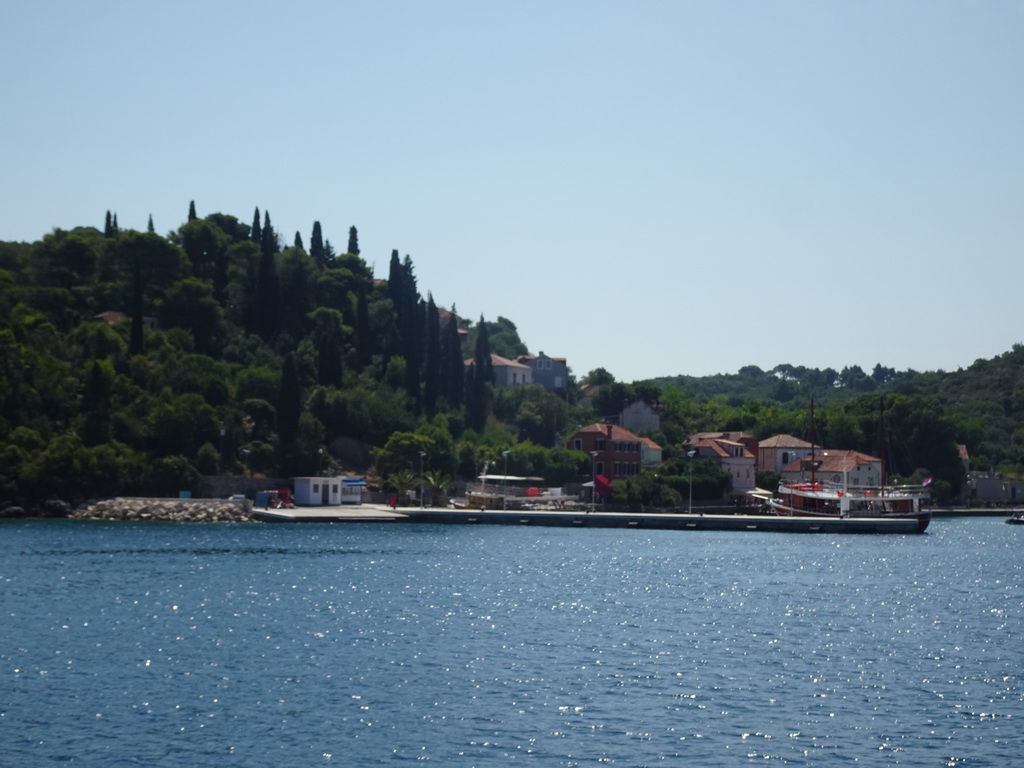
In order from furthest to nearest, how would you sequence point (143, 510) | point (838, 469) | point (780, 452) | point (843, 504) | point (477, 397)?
point (780, 452) → point (477, 397) → point (838, 469) → point (843, 504) → point (143, 510)

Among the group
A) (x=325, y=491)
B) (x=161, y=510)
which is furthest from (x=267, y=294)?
(x=161, y=510)

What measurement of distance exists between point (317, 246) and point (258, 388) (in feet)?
114

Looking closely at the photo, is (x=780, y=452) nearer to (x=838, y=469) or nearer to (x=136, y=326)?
(x=838, y=469)

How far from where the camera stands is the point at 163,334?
3723 inches

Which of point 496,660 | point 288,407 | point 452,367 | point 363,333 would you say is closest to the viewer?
point 496,660

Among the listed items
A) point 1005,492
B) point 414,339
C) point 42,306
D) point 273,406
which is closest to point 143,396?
point 273,406

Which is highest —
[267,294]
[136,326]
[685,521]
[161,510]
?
[267,294]

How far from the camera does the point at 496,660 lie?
3123cm

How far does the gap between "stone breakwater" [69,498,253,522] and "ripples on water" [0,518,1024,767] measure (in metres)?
16.8

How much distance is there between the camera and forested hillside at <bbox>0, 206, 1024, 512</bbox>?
80062mm

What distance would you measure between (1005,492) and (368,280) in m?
69.5

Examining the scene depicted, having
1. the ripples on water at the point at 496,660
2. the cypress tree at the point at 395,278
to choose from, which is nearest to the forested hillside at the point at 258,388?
the cypress tree at the point at 395,278

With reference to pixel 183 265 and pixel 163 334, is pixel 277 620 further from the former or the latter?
pixel 183 265

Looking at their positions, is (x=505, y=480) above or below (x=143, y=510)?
above
